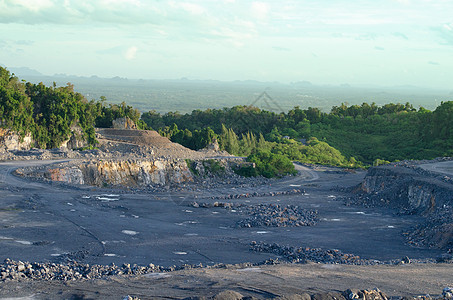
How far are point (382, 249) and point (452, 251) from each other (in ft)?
7.57

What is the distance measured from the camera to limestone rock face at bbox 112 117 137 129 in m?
50.2

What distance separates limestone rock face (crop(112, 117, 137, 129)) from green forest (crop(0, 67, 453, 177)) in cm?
117

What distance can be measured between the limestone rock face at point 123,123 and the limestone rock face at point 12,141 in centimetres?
1325

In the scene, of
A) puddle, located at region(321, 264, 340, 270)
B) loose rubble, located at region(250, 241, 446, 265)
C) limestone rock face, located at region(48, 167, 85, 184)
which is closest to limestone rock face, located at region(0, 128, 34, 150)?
Answer: limestone rock face, located at region(48, 167, 85, 184)

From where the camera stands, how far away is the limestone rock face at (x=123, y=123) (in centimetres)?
5022

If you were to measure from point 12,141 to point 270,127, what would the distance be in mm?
46119

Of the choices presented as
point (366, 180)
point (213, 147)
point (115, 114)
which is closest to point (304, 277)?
point (366, 180)

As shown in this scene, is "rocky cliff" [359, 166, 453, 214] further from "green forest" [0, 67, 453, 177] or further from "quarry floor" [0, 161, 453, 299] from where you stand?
"green forest" [0, 67, 453, 177]

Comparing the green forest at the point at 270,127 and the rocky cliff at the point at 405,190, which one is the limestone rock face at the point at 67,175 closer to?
the green forest at the point at 270,127

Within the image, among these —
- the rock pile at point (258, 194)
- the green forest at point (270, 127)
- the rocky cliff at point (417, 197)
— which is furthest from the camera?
the green forest at point (270, 127)

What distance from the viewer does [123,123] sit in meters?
50.6

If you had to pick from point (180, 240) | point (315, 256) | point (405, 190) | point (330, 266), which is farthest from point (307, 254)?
point (405, 190)

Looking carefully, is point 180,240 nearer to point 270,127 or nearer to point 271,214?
point 271,214

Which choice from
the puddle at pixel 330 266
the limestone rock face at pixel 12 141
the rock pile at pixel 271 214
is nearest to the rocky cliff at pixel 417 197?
the rock pile at pixel 271 214
